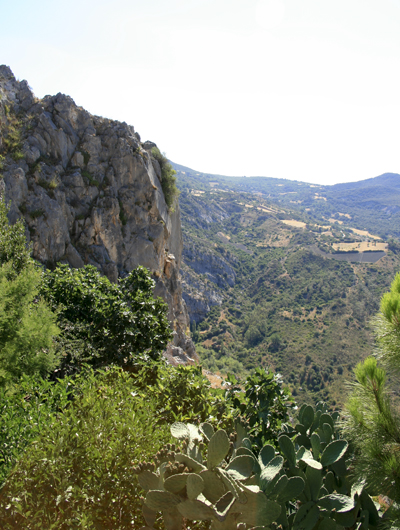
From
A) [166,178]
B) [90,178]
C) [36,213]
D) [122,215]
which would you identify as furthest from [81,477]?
[166,178]

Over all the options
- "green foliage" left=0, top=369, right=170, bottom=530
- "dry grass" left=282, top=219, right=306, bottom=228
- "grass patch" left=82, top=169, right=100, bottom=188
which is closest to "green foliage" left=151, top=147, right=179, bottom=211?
"grass patch" left=82, top=169, right=100, bottom=188

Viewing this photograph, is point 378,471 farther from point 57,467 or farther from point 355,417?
point 57,467

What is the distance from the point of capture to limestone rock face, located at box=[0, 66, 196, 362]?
583 inches

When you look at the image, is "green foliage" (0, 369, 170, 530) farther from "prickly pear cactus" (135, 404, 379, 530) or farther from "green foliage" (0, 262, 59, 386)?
"green foliage" (0, 262, 59, 386)

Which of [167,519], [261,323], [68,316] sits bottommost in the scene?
[261,323]

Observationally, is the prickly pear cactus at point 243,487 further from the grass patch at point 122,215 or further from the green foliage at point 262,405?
the grass patch at point 122,215

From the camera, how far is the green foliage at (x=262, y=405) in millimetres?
3926

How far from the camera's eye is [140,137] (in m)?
22.5

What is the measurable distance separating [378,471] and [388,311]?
1.41 m

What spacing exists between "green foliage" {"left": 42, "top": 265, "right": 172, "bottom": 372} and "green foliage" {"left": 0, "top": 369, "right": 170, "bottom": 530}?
10.9 ft

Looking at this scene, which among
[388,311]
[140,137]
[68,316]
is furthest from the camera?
[140,137]

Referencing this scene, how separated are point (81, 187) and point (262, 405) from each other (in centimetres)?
1679

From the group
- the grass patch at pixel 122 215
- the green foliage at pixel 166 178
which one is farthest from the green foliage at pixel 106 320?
the green foliage at pixel 166 178

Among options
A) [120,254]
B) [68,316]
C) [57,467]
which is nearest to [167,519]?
[57,467]
